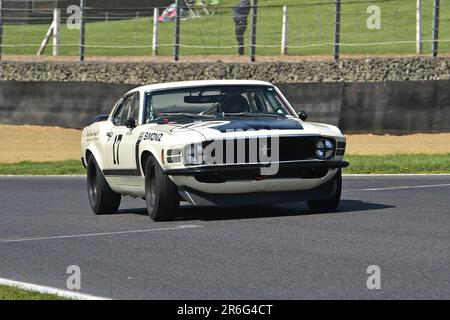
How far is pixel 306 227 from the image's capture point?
12430 millimetres

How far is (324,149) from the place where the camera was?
43.3 feet

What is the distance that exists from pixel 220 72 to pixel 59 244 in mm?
17224

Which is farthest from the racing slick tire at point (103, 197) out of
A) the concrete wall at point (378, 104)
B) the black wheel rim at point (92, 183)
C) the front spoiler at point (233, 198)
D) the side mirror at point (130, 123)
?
the concrete wall at point (378, 104)

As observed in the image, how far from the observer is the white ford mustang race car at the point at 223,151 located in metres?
12.8

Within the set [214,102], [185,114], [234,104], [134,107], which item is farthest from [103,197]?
[234,104]

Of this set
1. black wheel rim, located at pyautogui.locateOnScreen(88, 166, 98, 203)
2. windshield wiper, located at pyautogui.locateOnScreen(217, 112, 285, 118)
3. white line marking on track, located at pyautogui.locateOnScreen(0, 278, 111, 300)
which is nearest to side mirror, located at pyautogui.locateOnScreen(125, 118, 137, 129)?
windshield wiper, located at pyautogui.locateOnScreen(217, 112, 285, 118)

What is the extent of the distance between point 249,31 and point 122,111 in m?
19.6

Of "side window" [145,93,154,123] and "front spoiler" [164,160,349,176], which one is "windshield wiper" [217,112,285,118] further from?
"front spoiler" [164,160,349,176]

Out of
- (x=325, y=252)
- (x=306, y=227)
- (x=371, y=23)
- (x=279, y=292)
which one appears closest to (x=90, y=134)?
(x=306, y=227)

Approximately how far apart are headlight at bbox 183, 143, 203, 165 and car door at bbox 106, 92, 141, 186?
1.07 metres

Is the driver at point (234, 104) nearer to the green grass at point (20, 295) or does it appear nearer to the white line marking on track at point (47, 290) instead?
the white line marking on track at point (47, 290)

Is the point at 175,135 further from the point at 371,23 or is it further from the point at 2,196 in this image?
the point at 371,23

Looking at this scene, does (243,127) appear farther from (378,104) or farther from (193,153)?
(378,104)

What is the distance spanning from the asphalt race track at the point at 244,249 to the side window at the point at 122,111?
106 centimetres
